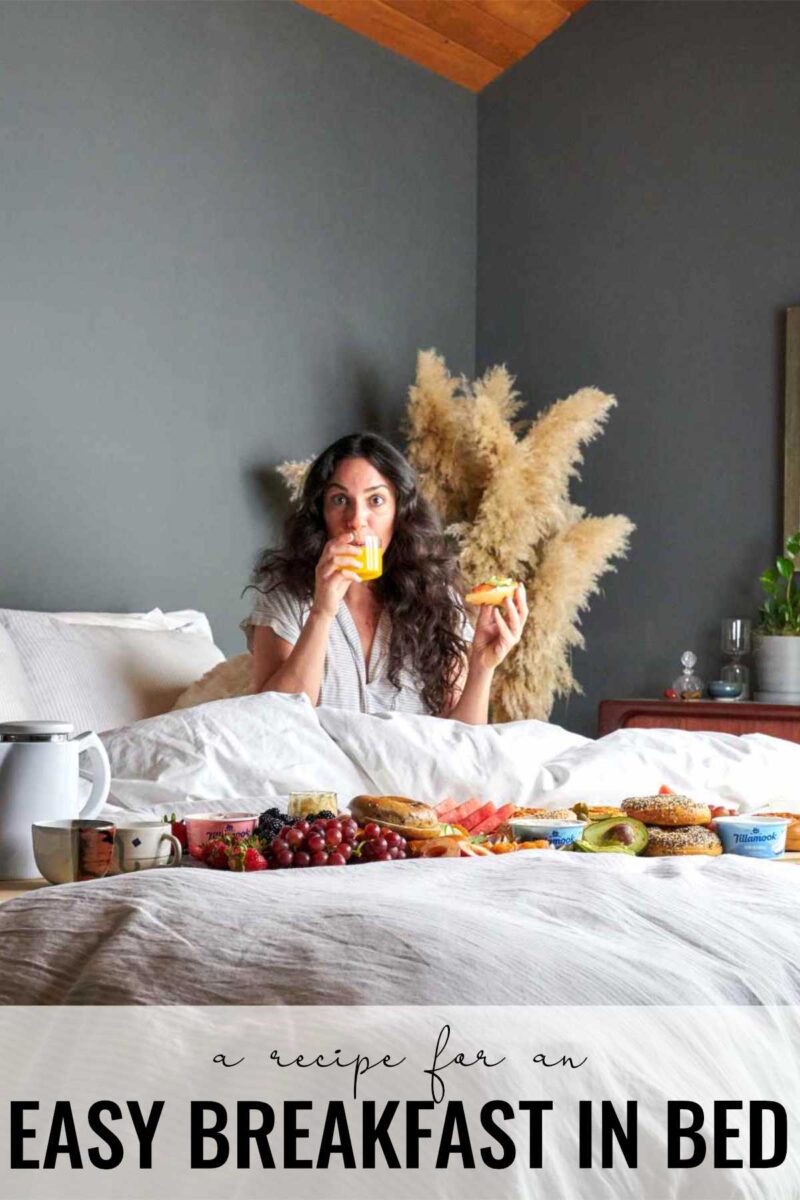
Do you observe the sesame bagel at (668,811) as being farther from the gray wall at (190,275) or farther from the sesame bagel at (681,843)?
the gray wall at (190,275)

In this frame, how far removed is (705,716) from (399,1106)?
3.31 metres

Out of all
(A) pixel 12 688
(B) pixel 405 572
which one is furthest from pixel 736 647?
(A) pixel 12 688

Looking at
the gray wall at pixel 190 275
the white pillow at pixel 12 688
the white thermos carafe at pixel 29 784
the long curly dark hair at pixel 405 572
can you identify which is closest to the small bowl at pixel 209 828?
the white thermos carafe at pixel 29 784

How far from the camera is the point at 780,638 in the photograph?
4.14 m

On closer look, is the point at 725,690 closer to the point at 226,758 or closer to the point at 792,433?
the point at 792,433

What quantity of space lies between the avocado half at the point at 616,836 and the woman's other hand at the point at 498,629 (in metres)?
1.21

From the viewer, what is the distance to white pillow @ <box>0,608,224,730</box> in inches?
101

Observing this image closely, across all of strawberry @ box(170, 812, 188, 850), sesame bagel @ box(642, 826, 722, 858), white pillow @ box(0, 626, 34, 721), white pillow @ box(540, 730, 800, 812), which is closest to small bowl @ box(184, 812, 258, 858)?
strawberry @ box(170, 812, 188, 850)

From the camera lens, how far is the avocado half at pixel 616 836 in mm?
1504

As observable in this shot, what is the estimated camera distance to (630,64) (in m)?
4.74

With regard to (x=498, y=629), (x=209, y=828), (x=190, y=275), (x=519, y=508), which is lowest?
(x=209, y=828)

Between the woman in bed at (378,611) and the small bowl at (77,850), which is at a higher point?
the woman in bed at (378,611)

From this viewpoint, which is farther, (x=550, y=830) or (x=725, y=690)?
(x=725, y=690)

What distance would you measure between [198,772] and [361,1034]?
109 centimetres
